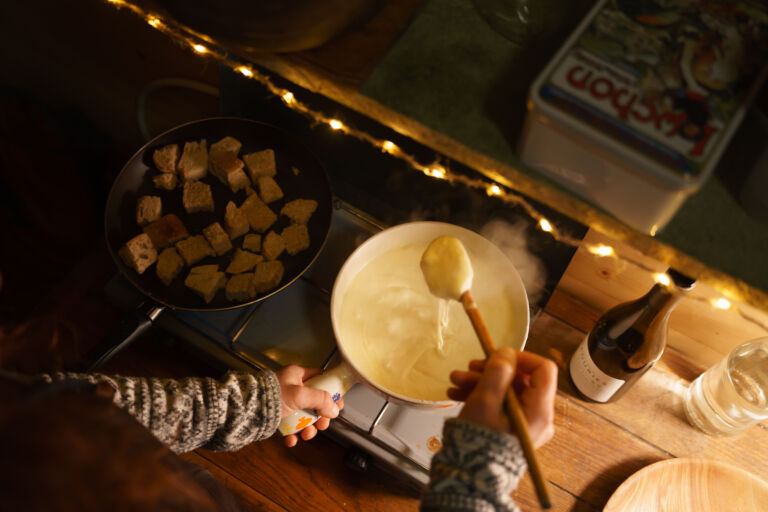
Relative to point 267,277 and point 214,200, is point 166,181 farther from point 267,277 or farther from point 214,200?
point 267,277

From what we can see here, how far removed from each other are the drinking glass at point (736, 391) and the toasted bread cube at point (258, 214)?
790 millimetres

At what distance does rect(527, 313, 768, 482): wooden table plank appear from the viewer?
3.08 feet

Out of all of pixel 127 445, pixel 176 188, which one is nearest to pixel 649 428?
pixel 127 445

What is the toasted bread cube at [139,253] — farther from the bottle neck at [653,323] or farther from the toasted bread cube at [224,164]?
the bottle neck at [653,323]

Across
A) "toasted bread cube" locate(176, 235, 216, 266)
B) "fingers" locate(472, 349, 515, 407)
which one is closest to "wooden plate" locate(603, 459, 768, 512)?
"fingers" locate(472, 349, 515, 407)

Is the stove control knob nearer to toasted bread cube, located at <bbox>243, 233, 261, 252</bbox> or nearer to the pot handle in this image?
the pot handle

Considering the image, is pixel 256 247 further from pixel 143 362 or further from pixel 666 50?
pixel 666 50

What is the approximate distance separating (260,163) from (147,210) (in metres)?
0.22

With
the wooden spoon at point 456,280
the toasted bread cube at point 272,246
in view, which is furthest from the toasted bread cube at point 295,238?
the wooden spoon at point 456,280

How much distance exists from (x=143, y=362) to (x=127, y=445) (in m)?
0.60

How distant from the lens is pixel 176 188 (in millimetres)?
1041

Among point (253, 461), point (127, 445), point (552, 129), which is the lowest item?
point (253, 461)

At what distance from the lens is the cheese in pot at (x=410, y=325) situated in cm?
81

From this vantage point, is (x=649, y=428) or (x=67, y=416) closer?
(x=67, y=416)
